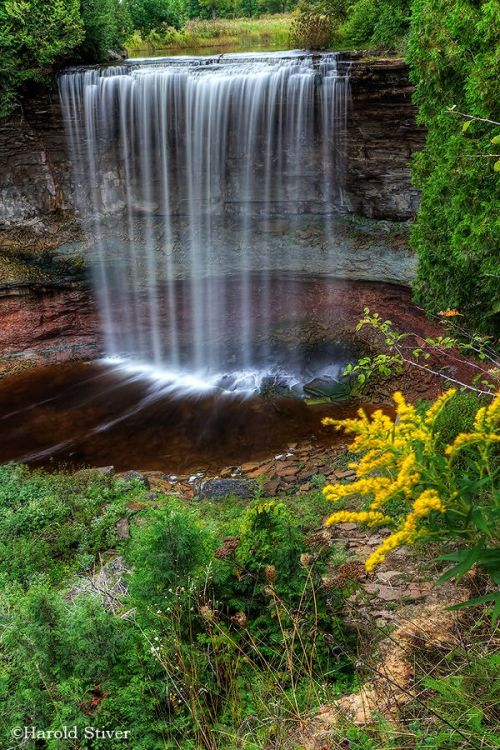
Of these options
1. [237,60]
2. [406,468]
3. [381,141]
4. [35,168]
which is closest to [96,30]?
[35,168]

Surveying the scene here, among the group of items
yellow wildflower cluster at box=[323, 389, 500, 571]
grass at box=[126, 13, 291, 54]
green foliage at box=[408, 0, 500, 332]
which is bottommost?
yellow wildflower cluster at box=[323, 389, 500, 571]

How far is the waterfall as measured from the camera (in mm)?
11578

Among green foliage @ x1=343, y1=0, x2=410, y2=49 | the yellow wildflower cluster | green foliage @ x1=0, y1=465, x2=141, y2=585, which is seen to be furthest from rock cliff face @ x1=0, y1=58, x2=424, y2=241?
the yellow wildflower cluster

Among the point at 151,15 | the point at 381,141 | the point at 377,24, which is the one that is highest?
the point at 151,15

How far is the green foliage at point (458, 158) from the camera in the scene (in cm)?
511

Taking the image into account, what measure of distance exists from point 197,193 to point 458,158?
8356 millimetres

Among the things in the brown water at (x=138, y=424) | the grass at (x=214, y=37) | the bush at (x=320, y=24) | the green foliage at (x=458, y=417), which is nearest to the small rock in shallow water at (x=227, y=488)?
the brown water at (x=138, y=424)

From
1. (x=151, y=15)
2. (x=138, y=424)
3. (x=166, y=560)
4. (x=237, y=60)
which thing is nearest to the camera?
(x=166, y=560)

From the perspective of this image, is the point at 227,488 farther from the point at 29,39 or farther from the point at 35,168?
the point at 29,39

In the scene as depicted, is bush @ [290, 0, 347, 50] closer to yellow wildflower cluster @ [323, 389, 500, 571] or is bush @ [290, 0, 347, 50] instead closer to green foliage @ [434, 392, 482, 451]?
green foliage @ [434, 392, 482, 451]

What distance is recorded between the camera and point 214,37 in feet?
88.8

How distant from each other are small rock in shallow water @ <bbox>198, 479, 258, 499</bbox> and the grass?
18963mm

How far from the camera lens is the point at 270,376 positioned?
12188mm

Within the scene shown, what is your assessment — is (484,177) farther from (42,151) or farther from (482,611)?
(42,151)
